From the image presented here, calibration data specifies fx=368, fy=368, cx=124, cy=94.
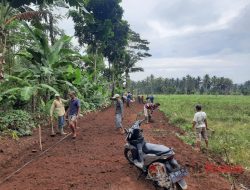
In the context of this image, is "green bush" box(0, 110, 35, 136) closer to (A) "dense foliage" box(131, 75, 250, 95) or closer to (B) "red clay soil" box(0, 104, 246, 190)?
(B) "red clay soil" box(0, 104, 246, 190)

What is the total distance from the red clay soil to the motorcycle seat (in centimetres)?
73

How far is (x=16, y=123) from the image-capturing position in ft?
45.4

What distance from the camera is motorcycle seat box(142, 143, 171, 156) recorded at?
282 inches

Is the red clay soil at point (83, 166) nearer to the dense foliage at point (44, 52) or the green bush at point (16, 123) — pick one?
the green bush at point (16, 123)

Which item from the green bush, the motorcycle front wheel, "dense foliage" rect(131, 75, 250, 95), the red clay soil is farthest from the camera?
"dense foliage" rect(131, 75, 250, 95)

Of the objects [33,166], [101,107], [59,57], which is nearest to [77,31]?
[101,107]

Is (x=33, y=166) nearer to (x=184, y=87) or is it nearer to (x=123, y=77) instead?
(x=123, y=77)

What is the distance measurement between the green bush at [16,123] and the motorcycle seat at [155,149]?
7.06 m

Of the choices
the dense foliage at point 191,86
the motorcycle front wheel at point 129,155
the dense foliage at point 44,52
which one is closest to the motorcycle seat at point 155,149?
the motorcycle front wheel at point 129,155

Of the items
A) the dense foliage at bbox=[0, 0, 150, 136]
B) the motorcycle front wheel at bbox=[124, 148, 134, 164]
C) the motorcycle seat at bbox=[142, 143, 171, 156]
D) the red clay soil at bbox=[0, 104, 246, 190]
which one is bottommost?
the red clay soil at bbox=[0, 104, 246, 190]

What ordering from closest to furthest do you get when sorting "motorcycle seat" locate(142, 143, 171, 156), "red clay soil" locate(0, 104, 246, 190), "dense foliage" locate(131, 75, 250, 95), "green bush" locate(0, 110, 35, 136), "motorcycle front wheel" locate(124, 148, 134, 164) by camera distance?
"motorcycle seat" locate(142, 143, 171, 156) < "red clay soil" locate(0, 104, 246, 190) < "motorcycle front wheel" locate(124, 148, 134, 164) < "green bush" locate(0, 110, 35, 136) < "dense foliage" locate(131, 75, 250, 95)

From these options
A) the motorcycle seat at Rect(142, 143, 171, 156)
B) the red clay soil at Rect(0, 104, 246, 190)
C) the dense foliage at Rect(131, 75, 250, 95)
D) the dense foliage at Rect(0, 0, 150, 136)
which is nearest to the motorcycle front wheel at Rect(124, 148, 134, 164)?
the red clay soil at Rect(0, 104, 246, 190)

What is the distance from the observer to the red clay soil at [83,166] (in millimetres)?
7688

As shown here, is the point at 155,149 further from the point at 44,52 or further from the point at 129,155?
the point at 44,52
